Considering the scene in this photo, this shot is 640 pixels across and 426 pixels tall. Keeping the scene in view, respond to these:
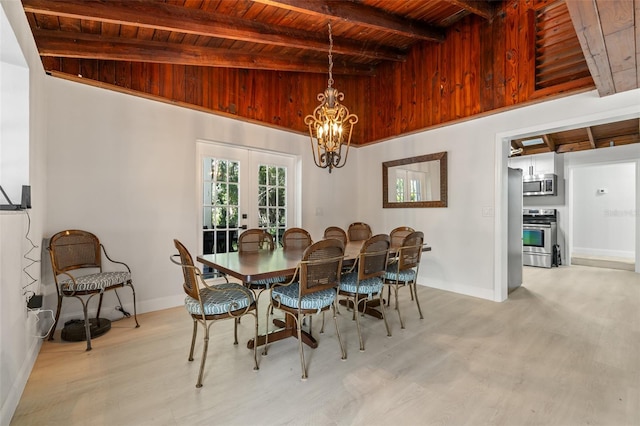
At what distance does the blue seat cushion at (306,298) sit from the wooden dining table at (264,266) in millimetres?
226

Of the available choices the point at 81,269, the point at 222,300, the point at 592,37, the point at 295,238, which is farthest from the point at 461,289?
the point at 81,269

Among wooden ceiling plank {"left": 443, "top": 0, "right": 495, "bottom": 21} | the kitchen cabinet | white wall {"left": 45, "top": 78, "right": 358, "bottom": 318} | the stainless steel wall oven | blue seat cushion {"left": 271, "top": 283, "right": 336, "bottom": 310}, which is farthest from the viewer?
the kitchen cabinet

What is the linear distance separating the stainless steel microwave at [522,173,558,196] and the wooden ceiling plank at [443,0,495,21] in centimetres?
400

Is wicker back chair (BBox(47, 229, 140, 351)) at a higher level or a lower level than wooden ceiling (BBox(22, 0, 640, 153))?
lower

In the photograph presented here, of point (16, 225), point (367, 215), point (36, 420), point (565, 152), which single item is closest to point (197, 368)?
point (36, 420)

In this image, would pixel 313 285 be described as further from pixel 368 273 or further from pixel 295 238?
pixel 295 238

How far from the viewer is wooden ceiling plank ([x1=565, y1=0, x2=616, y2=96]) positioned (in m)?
1.64

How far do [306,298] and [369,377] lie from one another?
27.0 inches

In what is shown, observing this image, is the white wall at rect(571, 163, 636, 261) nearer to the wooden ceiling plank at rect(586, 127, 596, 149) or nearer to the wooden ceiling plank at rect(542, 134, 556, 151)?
the wooden ceiling plank at rect(586, 127, 596, 149)

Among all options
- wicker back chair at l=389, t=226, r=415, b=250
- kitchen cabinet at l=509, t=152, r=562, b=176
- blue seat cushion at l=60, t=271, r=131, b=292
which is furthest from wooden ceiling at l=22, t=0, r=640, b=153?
kitchen cabinet at l=509, t=152, r=562, b=176

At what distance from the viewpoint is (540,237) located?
597 cm

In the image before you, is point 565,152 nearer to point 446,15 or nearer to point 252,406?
point 446,15

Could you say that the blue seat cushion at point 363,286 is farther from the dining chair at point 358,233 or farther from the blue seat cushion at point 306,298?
the dining chair at point 358,233

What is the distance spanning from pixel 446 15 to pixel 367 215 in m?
3.19
